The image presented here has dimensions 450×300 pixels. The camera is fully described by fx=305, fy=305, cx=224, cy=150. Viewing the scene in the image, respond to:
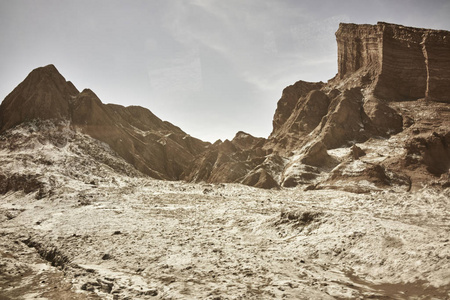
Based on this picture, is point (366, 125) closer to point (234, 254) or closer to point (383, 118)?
point (383, 118)

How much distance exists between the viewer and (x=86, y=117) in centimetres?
6500

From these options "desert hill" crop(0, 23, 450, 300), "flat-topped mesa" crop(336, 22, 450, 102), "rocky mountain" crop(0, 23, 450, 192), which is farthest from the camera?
"flat-topped mesa" crop(336, 22, 450, 102)

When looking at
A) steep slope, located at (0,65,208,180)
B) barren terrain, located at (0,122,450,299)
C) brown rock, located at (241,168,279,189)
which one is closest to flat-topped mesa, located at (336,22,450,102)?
brown rock, located at (241,168,279,189)

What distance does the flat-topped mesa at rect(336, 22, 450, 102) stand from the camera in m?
76.9

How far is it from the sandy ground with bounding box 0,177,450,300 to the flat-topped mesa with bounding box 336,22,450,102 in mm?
65262

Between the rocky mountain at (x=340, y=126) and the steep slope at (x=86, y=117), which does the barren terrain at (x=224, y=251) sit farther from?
the steep slope at (x=86, y=117)

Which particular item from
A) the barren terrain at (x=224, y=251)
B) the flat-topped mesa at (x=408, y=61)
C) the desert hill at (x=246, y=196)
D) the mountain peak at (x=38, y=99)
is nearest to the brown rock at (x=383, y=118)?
the desert hill at (x=246, y=196)

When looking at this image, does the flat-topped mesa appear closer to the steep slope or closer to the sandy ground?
the steep slope

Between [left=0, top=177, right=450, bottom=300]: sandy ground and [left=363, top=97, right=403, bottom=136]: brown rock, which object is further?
[left=363, top=97, right=403, bottom=136]: brown rock

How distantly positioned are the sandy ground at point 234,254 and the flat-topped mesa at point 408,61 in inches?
2569

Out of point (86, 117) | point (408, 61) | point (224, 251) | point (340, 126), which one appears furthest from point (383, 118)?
point (224, 251)

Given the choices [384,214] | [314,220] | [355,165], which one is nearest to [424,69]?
[355,165]

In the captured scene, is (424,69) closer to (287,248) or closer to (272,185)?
(272,185)

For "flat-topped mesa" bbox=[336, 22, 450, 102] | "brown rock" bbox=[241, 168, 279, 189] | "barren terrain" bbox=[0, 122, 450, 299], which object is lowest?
"barren terrain" bbox=[0, 122, 450, 299]
